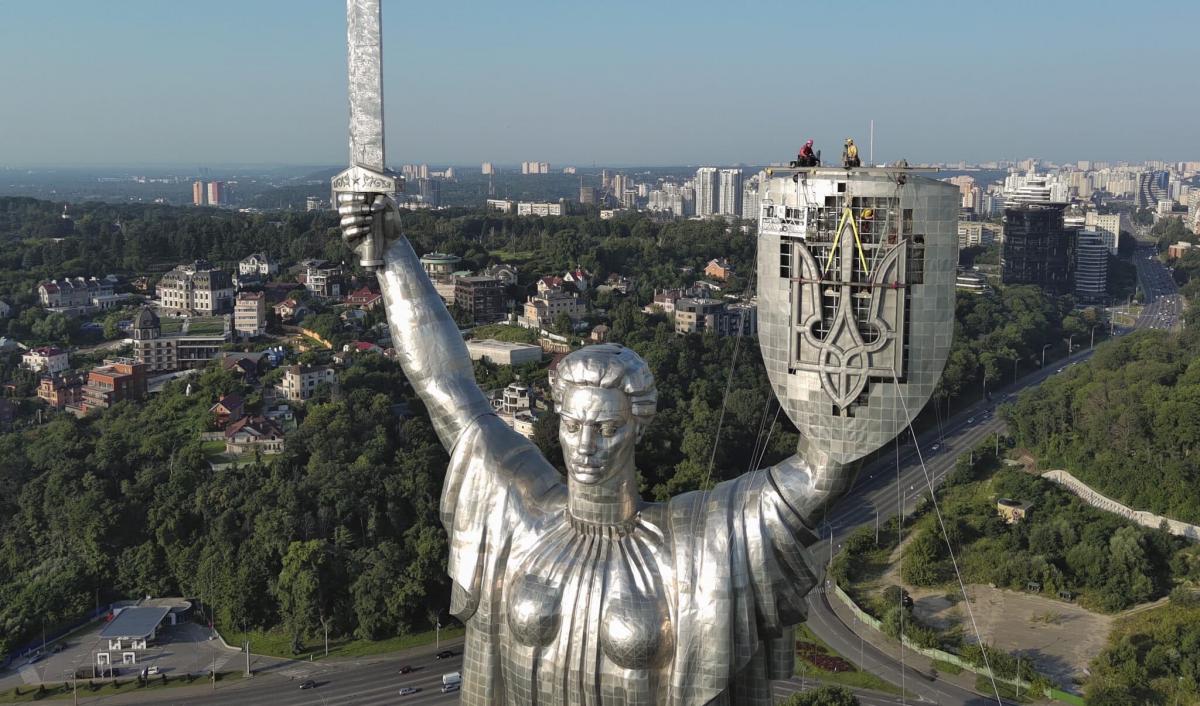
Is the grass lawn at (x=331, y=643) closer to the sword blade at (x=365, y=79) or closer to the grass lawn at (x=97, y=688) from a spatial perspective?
the grass lawn at (x=97, y=688)

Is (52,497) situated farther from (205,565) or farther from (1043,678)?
(1043,678)

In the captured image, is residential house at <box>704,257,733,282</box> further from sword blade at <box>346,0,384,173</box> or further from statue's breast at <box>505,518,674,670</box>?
statue's breast at <box>505,518,674,670</box>

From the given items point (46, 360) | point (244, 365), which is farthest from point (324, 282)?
point (46, 360)

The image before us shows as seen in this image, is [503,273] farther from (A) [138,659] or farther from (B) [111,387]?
(A) [138,659]

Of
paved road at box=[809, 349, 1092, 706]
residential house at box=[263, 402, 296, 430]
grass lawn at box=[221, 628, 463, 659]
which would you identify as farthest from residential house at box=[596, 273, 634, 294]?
grass lawn at box=[221, 628, 463, 659]

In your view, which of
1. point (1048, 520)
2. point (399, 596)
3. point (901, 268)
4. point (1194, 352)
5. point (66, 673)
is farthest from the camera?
point (1194, 352)

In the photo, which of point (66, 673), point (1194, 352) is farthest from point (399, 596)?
point (1194, 352)

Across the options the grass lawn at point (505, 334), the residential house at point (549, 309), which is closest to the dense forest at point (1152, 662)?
the grass lawn at point (505, 334)
